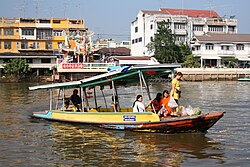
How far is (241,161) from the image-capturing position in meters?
9.25

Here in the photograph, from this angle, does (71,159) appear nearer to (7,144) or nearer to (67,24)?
(7,144)

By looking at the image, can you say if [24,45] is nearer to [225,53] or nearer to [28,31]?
[28,31]

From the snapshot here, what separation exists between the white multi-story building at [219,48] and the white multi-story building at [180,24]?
2263mm

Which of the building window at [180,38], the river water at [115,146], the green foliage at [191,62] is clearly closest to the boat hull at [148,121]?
the river water at [115,146]

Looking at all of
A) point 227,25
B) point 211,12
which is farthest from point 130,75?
point 211,12

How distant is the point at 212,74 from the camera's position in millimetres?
52031

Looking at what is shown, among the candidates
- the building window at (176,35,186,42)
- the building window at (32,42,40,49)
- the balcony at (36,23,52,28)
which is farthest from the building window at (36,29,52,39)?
the building window at (176,35,186,42)

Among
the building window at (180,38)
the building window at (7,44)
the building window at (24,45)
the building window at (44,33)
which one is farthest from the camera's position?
the building window at (180,38)

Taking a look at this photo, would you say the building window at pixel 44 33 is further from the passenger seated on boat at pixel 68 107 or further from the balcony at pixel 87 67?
the passenger seated on boat at pixel 68 107

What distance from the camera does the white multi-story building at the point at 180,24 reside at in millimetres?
57938

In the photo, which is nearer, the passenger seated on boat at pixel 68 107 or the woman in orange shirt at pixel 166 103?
the woman in orange shirt at pixel 166 103

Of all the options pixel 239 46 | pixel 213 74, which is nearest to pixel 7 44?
pixel 213 74

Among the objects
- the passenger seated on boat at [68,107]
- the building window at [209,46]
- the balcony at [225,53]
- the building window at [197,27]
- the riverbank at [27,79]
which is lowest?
the passenger seated on boat at [68,107]

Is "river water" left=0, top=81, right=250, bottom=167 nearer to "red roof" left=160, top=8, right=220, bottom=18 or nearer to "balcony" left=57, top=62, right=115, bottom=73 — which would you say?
"balcony" left=57, top=62, right=115, bottom=73
